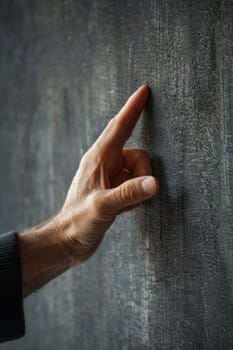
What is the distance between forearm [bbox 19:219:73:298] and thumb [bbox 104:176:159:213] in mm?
206

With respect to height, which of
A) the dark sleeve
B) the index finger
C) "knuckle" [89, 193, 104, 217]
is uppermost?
the index finger

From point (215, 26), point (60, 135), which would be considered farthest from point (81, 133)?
point (215, 26)

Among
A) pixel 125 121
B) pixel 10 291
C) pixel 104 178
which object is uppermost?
pixel 125 121

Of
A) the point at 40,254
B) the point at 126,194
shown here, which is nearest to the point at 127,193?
the point at 126,194

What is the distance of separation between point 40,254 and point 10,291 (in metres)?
0.11

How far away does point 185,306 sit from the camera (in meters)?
1.24

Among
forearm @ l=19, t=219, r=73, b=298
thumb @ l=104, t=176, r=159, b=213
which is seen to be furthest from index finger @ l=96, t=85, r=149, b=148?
forearm @ l=19, t=219, r=73, b=298

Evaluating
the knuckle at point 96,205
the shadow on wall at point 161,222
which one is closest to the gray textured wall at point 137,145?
the shadow on wall at point 161,222

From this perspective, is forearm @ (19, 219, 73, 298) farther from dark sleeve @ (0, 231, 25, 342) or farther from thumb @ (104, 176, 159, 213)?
thumb @ (104, 176, 159, 213)

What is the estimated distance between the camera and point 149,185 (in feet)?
3.95

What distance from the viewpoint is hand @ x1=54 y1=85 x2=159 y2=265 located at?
1278mm

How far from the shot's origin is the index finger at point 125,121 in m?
1.30

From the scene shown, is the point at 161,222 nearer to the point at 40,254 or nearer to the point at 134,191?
the point at 134,191

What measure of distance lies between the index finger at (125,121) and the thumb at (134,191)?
0.41 feet
